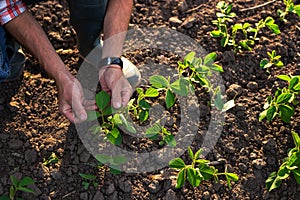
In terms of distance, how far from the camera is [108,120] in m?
1.88

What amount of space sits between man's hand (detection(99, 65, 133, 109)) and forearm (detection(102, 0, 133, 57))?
0.07m

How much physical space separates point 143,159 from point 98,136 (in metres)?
0.20

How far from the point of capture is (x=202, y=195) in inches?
71.0

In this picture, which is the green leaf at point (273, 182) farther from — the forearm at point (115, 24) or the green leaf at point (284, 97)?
the forearm at point (115, 24)

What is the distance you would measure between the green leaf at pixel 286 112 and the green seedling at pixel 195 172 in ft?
1.03

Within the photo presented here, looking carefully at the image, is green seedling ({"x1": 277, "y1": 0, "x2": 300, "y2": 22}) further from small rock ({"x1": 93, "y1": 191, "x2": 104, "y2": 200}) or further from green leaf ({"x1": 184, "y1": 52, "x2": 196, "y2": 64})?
small rock ({"x1": 93, "y1": 191, "x2": 104, "y2": 200})

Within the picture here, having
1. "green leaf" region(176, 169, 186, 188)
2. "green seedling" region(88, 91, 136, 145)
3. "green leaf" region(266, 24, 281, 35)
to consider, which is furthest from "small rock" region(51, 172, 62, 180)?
"green leaf" region(266, 24, 281, 35)

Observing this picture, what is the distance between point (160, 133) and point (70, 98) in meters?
0.39

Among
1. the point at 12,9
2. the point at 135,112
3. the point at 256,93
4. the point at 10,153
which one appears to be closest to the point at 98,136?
the point at 135,112

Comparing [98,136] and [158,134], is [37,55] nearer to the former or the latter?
[98,136]

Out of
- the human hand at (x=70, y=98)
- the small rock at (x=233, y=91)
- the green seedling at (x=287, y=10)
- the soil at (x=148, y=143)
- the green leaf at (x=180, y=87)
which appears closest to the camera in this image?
the human hand at (x=70, y=98)

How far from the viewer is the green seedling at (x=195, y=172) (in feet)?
5.66

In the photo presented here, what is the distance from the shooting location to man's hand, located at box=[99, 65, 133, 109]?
1.75m

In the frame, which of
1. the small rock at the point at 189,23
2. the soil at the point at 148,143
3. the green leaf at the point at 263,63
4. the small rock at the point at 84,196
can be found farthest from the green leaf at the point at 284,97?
the small rock at the point at 84,196
